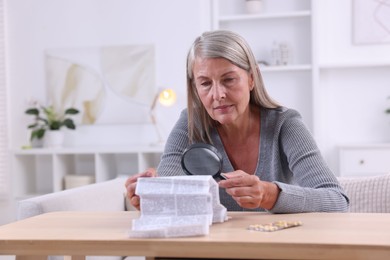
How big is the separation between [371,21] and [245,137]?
327 cm

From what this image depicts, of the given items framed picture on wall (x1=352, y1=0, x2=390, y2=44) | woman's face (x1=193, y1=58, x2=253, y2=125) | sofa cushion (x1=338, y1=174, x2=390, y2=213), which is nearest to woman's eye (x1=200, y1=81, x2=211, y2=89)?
woman's face (x1=193, y1=58, x2=253, y2=125)

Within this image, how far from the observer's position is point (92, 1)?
16.6 feet

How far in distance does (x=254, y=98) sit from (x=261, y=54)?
10.2 ft

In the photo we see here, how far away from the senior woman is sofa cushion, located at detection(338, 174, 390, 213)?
47 centimetres

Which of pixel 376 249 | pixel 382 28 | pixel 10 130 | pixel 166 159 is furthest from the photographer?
pixel 10 130

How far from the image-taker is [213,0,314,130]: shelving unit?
4969mm

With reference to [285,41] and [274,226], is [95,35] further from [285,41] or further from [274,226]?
[274,226]

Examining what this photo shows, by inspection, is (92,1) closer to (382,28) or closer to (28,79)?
(28,79)

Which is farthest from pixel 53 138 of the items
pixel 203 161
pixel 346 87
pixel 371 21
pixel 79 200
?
pixel 203 161

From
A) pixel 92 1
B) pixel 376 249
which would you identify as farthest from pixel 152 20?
pixel 376 249

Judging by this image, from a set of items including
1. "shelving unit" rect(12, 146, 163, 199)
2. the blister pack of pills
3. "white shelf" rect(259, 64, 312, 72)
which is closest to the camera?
the blister pack of pills

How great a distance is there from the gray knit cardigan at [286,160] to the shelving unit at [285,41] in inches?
116

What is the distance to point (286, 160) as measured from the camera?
2008 millimetres

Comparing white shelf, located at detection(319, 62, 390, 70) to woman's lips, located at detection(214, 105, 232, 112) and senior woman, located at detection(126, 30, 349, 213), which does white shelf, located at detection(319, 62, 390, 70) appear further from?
woman's lips, located at detection(214, 105, 232, 112)
